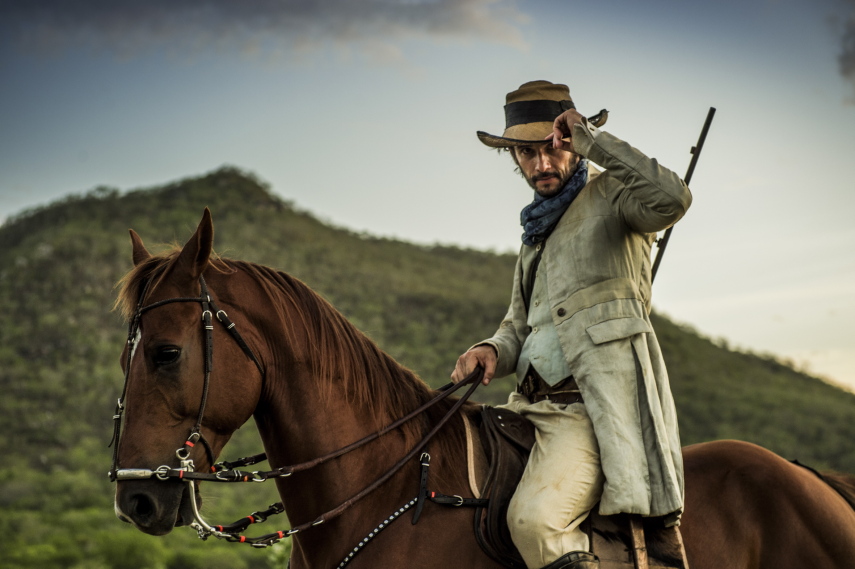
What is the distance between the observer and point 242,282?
307 centimetres

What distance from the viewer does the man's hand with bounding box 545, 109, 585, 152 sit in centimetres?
323

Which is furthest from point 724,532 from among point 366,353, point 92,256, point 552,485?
point 92,256

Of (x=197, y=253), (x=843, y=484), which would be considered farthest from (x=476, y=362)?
(x=843, y=484)

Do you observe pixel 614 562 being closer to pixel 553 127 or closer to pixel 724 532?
pixel 724 532

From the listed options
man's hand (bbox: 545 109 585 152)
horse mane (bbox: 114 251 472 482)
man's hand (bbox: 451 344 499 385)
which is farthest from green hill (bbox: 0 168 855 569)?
man's hand (bbox: 545 109 585 152)

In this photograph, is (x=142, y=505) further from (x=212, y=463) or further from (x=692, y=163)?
(x=692, y=163)

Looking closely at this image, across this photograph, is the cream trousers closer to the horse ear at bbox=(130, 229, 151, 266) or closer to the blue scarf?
the blue scarf

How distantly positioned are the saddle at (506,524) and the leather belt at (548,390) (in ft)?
0.80

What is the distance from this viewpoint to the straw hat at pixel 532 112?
364 cm

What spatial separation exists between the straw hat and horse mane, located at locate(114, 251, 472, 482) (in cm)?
130

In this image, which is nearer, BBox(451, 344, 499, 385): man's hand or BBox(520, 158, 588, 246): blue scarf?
BBox(520, 158, 588, 246): blue scarf

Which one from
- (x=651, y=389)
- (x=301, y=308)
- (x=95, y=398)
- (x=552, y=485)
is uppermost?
(x=301, y=308)

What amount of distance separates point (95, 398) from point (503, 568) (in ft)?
69.7

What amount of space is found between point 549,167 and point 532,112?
13.5 inches
